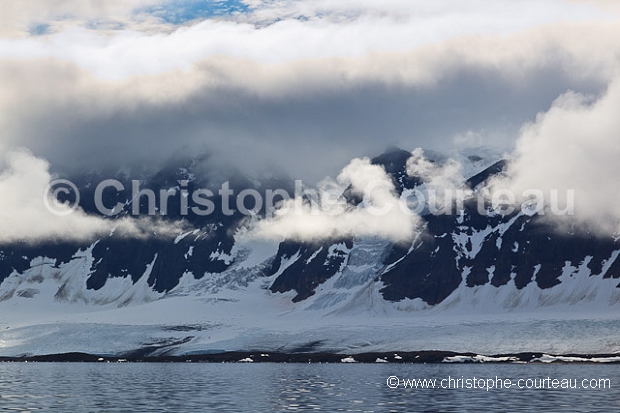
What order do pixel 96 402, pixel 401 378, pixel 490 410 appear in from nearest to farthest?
pixel 490 410 < pixel 96 402 < pixel 401 378

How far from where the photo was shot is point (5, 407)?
113m

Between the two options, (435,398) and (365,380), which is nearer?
(435,398)

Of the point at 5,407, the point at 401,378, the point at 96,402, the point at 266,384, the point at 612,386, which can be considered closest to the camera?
the point at 5,407

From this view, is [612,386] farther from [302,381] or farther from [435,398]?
[302,381]

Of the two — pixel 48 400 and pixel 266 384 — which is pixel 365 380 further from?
pixel 48 400

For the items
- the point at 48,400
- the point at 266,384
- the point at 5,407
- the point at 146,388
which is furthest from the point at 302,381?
the point at 5,407

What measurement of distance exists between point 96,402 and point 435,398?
3941 centimetres
